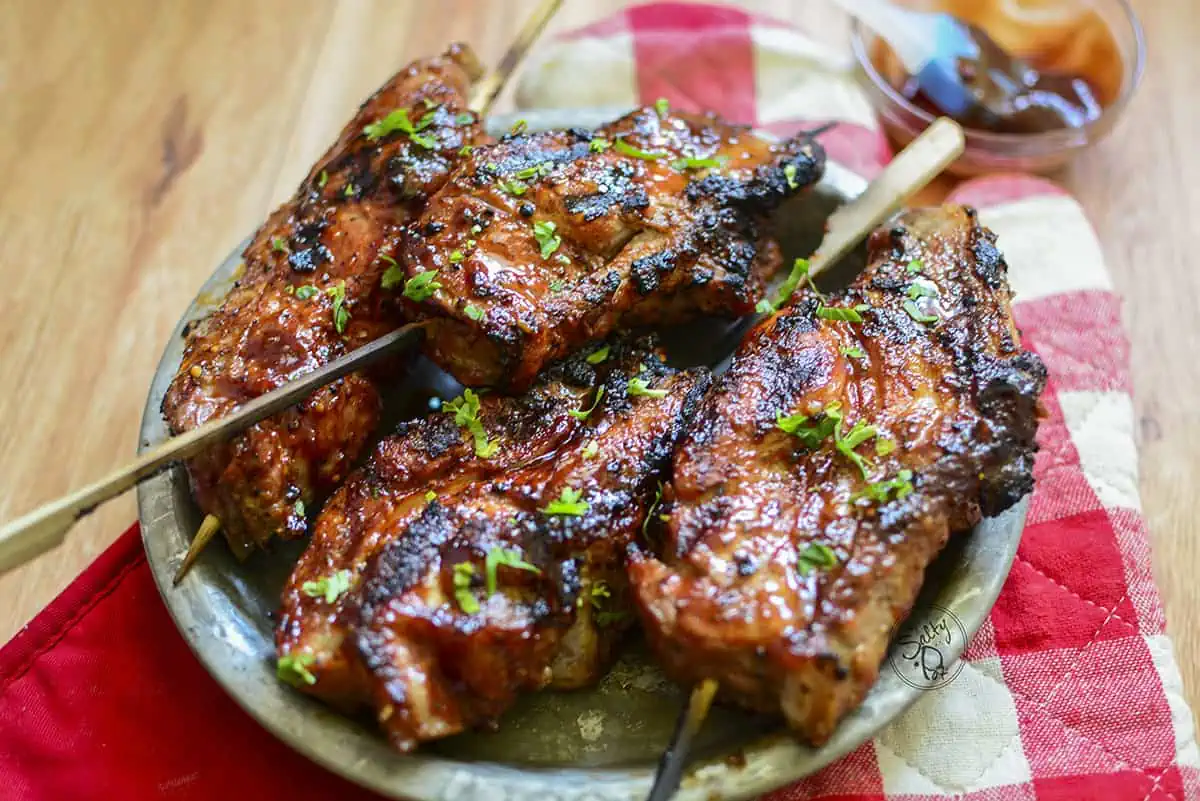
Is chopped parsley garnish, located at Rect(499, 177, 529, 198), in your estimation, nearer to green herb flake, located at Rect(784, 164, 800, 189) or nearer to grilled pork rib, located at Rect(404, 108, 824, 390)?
grilled pork rib, located at Rect(404, 108, 824, 390)

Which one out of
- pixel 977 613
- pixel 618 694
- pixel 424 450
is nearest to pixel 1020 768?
pixel 977 613

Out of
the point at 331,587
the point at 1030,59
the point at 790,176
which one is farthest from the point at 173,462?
the point at 1030,59

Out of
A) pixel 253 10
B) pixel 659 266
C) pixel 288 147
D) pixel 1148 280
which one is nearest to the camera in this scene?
pixel 659 266

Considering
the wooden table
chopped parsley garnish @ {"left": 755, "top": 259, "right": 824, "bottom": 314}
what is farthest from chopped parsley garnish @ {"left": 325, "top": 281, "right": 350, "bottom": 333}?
chopped parsley garnish @ {"left": 755, "top": 259, "right": 824, "bottom": 314}

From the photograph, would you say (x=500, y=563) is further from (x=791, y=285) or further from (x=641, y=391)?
(x=791, y=285)

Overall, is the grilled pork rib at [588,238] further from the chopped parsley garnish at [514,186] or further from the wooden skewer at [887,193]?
the wooden skewer at [887,193]

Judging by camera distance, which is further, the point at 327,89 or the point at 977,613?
the point at 327,89

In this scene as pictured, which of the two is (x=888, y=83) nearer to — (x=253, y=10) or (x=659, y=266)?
(x=659, y=266)
